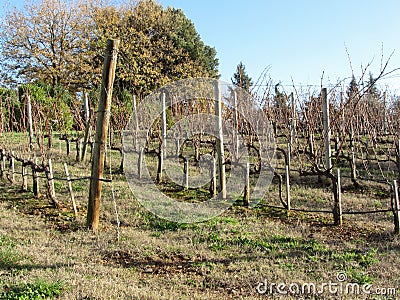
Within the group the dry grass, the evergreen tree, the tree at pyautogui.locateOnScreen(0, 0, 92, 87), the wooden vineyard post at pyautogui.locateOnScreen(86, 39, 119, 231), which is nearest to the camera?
the dry grass

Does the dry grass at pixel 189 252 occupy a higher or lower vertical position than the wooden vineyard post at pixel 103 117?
lower

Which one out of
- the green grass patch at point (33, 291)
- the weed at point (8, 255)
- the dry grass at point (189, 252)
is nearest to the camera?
the green grass patch at point (33, 291)

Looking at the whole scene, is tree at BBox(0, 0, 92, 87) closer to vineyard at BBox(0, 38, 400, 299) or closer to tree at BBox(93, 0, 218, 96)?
tree at BBox(93, 0, 218, 96)

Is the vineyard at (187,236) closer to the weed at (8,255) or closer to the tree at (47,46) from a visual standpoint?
the weed at (8,255)

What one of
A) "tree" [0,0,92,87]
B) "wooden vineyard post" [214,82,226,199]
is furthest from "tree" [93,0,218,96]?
"wooden vineyard post" [214,82,226,199]

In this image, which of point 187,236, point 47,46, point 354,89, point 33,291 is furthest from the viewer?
point 47,46

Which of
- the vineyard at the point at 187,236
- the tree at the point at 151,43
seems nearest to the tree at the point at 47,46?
the tree at the point at 151,43

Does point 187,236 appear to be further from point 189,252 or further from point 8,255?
point 8,255

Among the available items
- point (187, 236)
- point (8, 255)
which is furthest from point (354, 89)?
point (8, 255)

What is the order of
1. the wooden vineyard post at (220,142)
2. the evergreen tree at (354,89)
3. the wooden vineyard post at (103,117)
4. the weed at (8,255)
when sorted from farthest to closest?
the wooden vineyard post at (220,142)
the evergreen tree at (354,89)
the wooden vineyard post at (103,117)
the weed at (8,255)

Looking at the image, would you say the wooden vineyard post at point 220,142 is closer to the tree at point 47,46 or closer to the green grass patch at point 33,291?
the green grass patch at point 33,291

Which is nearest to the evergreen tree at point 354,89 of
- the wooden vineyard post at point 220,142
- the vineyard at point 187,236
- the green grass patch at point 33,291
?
the vineyard at point 187,236

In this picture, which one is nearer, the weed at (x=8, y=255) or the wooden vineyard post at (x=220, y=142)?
the weed at (x=8, y=255)

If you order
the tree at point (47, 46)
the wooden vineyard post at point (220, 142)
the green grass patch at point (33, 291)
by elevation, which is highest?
the tree at point (47, 46)
